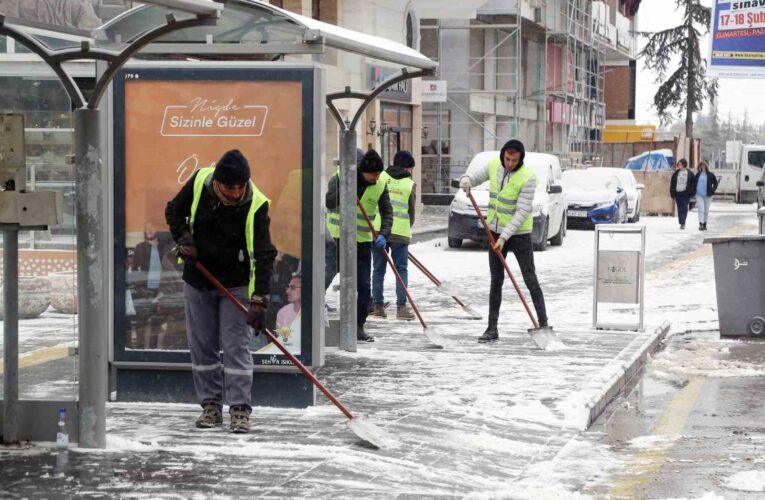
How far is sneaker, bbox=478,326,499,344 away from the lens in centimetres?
1209

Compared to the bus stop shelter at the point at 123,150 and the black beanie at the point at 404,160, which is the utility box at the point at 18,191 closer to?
the bus stop shelter at the point at 123,150

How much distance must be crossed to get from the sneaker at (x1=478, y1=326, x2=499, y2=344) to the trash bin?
2274 millimetres

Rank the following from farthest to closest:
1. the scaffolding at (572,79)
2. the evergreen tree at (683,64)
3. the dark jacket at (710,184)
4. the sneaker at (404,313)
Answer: the evergreen tree at (683,64), the scaffolding at (572,79), the dark jacket at (710,184), the sneaker at (404,313)

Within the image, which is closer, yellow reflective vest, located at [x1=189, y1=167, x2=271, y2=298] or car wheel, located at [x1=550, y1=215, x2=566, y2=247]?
yellow reflective vest, located at [x1=189, y1=167, x2=271, y2=298]

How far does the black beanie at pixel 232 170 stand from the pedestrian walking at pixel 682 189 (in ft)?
86.5

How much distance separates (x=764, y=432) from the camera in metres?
8.55

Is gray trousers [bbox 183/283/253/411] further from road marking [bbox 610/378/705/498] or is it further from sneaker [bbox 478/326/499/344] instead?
sneaker [bbox 478/326/499/344]

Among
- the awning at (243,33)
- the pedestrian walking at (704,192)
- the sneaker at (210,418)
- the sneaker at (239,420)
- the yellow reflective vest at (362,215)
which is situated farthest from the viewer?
the pedestrian walking at (704,192)

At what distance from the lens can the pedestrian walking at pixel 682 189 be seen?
32.7m

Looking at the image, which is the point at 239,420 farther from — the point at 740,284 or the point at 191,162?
the point at 740,284

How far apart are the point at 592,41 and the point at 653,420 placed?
1899 inches

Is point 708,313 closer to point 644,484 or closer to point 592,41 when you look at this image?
point 644,484

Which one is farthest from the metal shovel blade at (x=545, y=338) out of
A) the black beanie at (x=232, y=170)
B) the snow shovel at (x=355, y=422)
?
the black beanie at (x=232, y=170)

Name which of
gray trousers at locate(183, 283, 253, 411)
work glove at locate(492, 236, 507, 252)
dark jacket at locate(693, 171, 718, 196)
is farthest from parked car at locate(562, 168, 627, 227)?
gray trousers at locate(183, 283, 253, 411)
